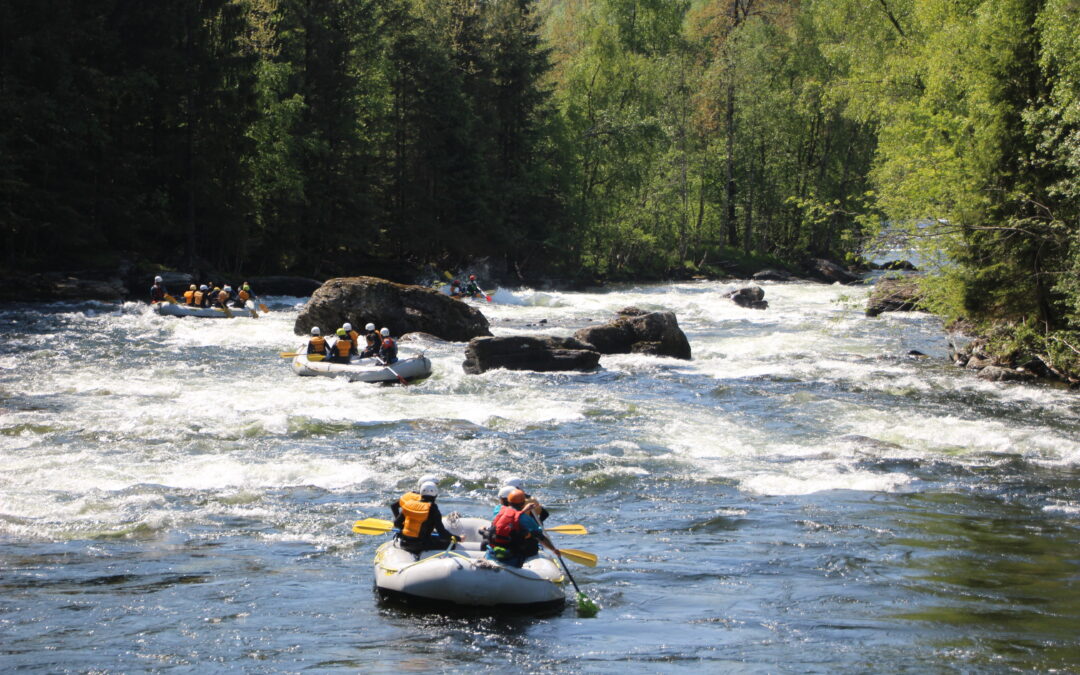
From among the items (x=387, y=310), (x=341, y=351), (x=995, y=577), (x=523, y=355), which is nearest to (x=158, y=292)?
(x=387, y=310)

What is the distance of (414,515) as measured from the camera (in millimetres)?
9008

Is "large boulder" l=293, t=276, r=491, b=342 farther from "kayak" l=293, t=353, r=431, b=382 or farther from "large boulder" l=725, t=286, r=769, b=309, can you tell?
"large boulder" l=725, t=286, r=769, b=309

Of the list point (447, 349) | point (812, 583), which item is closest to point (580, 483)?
point (812, 583)

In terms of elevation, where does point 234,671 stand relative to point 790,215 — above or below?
below

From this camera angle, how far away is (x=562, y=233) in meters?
46.0

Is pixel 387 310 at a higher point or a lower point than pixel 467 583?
higher

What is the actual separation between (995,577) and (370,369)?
1274cm

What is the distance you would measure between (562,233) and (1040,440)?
3318 cm

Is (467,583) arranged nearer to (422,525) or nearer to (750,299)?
(422,525)

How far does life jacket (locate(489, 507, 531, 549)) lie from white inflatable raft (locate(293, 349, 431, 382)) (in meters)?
10.5

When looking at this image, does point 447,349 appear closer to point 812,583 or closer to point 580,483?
point 580,483

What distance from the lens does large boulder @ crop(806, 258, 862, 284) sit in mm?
46562

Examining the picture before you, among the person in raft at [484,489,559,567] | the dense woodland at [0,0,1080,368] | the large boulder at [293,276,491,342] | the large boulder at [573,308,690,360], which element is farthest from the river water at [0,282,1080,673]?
the dense woodland at [0,0,1080,368]

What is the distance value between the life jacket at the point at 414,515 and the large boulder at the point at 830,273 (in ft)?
130
